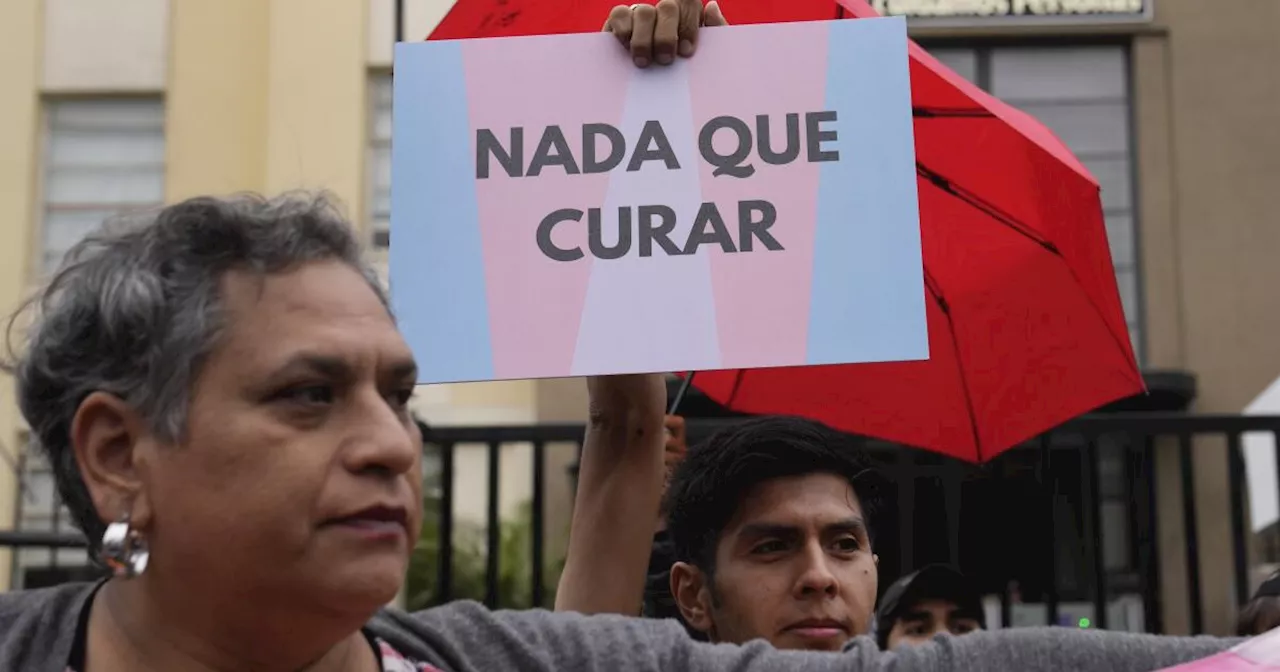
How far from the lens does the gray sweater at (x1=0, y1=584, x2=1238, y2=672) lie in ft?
5.48

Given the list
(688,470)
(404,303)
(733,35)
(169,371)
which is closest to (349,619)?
(169,371)

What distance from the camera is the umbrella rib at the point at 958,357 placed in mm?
3193

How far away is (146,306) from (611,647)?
1.92ft

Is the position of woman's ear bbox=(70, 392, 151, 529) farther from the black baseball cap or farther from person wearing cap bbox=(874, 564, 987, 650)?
the black baseball cap

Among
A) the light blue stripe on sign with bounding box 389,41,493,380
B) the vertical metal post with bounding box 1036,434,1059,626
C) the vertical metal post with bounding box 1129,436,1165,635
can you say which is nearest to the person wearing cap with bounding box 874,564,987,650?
the vertical metal post with bounding box 1036,434,1059,626

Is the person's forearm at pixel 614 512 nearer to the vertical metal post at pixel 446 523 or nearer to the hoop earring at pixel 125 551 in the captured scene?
the hoop earring at pixel 125 551

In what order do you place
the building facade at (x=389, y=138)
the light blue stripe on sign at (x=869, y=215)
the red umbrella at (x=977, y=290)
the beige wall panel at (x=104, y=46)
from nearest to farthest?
the light blue stripe on sign at (x=869, y=215), the red umbrella at (x=977, y=290), the building facade at (x=389, y=138), the beige wall panel at (x=104, y=46)

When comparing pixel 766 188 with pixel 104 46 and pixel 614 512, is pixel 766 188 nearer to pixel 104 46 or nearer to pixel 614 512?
pixel 614 512

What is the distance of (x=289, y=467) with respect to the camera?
1.63m

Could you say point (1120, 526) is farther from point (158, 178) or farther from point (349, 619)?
point (349, 619)

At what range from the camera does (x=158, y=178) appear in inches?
587

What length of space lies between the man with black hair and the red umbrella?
0.98 ft

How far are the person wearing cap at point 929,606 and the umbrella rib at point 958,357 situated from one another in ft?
2.25

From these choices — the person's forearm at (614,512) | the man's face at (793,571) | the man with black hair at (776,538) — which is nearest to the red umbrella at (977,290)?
the man with black hair at (776,538)
